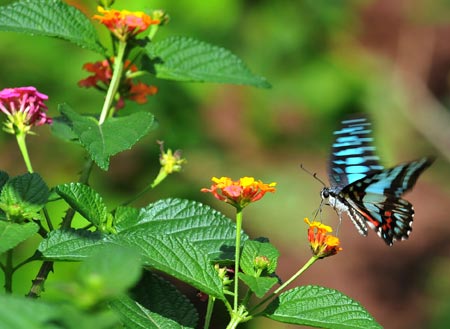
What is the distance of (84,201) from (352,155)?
3.02 ft

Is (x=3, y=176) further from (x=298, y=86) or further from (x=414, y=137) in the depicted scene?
(x=414, y=137)

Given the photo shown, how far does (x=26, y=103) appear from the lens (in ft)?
4.43

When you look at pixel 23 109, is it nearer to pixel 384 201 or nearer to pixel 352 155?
pixel 352 155

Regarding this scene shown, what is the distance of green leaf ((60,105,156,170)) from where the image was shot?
3.92 feet

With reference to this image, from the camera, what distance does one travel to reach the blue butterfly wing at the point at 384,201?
6.14ft

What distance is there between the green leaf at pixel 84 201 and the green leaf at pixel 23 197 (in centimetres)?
3

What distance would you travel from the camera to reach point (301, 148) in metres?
5.40

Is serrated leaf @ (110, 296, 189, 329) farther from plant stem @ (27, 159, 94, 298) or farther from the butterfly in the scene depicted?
the butterfly

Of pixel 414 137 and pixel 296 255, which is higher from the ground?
pixel 414 137

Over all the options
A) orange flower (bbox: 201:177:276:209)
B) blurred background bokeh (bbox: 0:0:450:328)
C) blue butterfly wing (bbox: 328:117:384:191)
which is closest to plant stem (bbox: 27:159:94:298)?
orange flower (bbox: 201:177:276:209)

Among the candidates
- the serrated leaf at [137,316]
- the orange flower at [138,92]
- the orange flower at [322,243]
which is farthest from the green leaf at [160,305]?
the orange flower at [138,92]

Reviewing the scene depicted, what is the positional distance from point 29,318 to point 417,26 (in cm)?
590

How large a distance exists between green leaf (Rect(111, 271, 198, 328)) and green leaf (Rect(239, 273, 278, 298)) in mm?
98

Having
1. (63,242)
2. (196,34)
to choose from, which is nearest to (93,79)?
(63,242)
